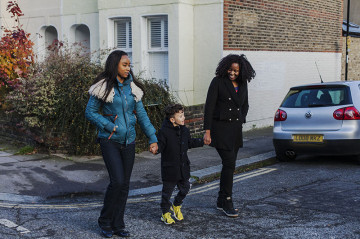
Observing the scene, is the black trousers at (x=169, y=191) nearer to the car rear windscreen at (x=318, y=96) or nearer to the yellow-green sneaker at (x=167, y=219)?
the yellow-green sneaker at (x=167, y=219)

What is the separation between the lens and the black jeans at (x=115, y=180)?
16.6 feet

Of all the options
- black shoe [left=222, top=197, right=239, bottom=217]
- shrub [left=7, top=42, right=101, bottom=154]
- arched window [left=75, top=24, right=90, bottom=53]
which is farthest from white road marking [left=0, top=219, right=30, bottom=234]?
arched window [left=75, top=24, right=90, bottom=53]

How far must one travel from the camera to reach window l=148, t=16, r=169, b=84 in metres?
13.5

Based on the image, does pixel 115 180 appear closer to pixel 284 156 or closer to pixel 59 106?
pixel 59 106

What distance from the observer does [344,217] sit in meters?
5.78

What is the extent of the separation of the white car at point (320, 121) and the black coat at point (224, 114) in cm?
327

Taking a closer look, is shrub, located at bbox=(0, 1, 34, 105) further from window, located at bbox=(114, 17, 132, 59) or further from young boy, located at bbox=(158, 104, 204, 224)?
young boy, located at bbox=(158, 104, 204, 224)

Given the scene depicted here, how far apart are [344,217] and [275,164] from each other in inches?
148

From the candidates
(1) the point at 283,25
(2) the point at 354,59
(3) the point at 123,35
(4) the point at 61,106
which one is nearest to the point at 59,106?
(4) the point at 61,106

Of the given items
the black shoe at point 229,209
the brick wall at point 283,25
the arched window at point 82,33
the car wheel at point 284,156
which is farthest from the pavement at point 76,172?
the arched window at point 82,33

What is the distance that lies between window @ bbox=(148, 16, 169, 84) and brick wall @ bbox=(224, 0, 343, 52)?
1771mm

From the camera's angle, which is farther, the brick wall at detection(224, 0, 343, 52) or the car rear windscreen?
the brick wall at detection(224, 0, 343, 52)

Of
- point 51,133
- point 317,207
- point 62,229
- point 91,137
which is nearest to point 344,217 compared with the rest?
point 317,207

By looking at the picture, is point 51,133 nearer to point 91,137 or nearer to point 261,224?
point 91,137
